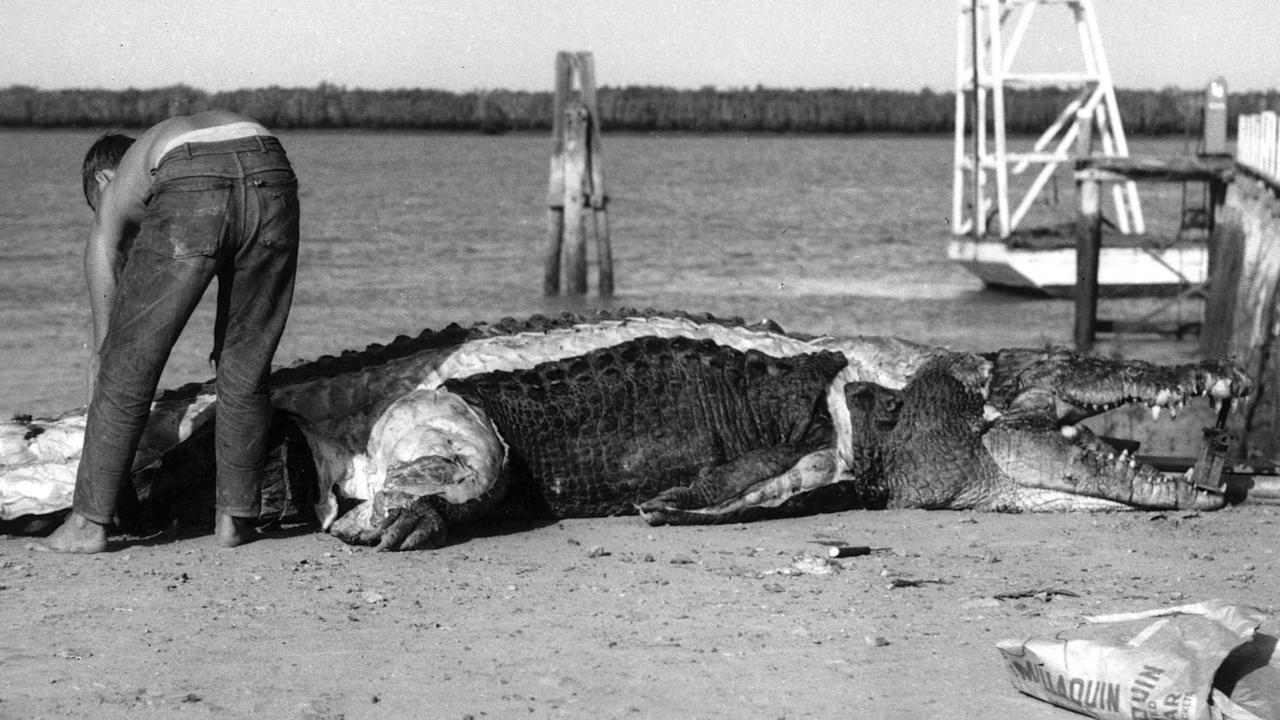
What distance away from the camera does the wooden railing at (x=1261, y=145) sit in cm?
1238

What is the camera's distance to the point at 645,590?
562cm

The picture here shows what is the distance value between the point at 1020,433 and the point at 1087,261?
1174cm

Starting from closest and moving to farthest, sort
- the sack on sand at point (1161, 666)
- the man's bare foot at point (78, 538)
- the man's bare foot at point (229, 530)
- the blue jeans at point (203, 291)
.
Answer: the sack on sand at point (1161, 666), the blue jeans at point (203, 291), the man's bare foot at point (78, 538), the man's bare foot at point (229, 530)

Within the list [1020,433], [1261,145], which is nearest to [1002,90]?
[1261,145]

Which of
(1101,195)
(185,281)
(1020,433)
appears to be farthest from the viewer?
(1101,195)

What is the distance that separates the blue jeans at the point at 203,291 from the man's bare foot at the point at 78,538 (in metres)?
0.07

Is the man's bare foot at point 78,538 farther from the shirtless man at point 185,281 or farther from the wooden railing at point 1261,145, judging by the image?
the wooden railing at point 1261,145

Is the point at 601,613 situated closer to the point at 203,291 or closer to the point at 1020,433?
the point at 203,291

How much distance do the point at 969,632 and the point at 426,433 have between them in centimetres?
256

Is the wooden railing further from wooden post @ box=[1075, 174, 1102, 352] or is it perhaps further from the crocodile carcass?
the crocodile carcass

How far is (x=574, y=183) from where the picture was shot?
67.8 ft

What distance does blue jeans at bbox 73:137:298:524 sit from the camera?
18.9 feet

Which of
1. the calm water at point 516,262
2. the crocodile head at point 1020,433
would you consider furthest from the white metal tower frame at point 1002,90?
the crocodile head at point 1020,433

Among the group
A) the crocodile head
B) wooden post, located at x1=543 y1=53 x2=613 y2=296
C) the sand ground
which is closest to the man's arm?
the sand ground
